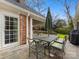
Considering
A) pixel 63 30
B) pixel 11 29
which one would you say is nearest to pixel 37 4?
pixel 63 30

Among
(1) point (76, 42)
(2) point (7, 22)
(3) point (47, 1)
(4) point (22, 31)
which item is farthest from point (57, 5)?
(2) point (7, 22)

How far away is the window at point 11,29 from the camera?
24.3 feet

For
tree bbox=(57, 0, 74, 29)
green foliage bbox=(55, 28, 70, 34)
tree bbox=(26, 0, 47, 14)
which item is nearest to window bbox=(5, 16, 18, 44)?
green foliage bbox=(55, 28, 70, 34)

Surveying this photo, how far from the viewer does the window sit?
24.3 ft

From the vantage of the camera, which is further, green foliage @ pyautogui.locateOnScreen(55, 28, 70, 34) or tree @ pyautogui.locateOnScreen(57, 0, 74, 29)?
tree @ pyautogui.locateOnScreen(57, 0, 74, 29)

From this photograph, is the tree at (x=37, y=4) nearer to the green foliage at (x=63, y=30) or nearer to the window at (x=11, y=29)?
the green foliage at (x=63, y=30)

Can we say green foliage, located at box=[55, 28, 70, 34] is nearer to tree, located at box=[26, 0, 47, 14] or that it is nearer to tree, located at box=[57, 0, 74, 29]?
tree, located at box=[57, 0, 74, 29]

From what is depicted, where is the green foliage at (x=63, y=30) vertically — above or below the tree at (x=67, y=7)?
below

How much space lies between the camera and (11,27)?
7.87 m

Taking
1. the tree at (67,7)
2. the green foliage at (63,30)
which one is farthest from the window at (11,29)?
the tree at (67,7)

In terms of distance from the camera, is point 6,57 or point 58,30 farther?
point 58,30

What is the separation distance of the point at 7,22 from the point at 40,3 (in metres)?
18.5

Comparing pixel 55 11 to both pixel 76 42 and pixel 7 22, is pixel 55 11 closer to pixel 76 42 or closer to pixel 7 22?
pixel 76 42

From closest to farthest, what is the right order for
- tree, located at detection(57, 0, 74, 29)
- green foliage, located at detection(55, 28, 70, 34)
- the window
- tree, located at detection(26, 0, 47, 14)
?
1. the window
2. green foliage, located at detection(55, 28, 70, 34)
3. tree, located at detection(57, 0, 74, 29)
4. tree, located at detection(26, 0, 47, 14)
